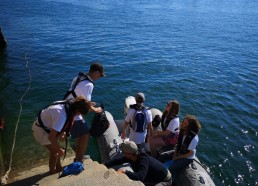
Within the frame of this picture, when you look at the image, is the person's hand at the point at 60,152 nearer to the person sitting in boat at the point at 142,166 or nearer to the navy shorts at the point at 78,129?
the navy shorts at the point at 78,129

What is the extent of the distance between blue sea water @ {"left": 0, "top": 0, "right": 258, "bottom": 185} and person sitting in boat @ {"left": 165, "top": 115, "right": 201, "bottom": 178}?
2.50 meters

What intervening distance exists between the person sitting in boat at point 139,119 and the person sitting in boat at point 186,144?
98 centimetres

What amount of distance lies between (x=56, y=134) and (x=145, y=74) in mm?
12511

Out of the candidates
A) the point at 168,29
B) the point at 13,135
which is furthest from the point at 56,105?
the point at 168,29

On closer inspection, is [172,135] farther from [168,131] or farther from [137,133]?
[137,133]

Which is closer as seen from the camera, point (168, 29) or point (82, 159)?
point (82, 159)

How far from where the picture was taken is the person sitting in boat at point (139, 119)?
7520 mm

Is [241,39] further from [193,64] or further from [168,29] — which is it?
[193,64]

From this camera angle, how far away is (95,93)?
14828 mm

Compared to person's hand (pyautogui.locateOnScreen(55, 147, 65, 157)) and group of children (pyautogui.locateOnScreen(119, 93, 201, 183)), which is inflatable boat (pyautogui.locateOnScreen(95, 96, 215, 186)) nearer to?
group of children (pyautogui.locateOnScreen(119, 93, 201, 183))

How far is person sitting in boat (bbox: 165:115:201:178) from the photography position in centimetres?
707

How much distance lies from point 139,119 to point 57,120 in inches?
111

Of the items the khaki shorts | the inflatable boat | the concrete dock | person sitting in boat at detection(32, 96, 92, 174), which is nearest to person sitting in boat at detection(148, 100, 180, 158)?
the inflatable boat

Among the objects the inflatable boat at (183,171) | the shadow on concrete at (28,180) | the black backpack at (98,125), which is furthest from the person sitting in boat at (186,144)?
the shadow on concrete at (28,180)
